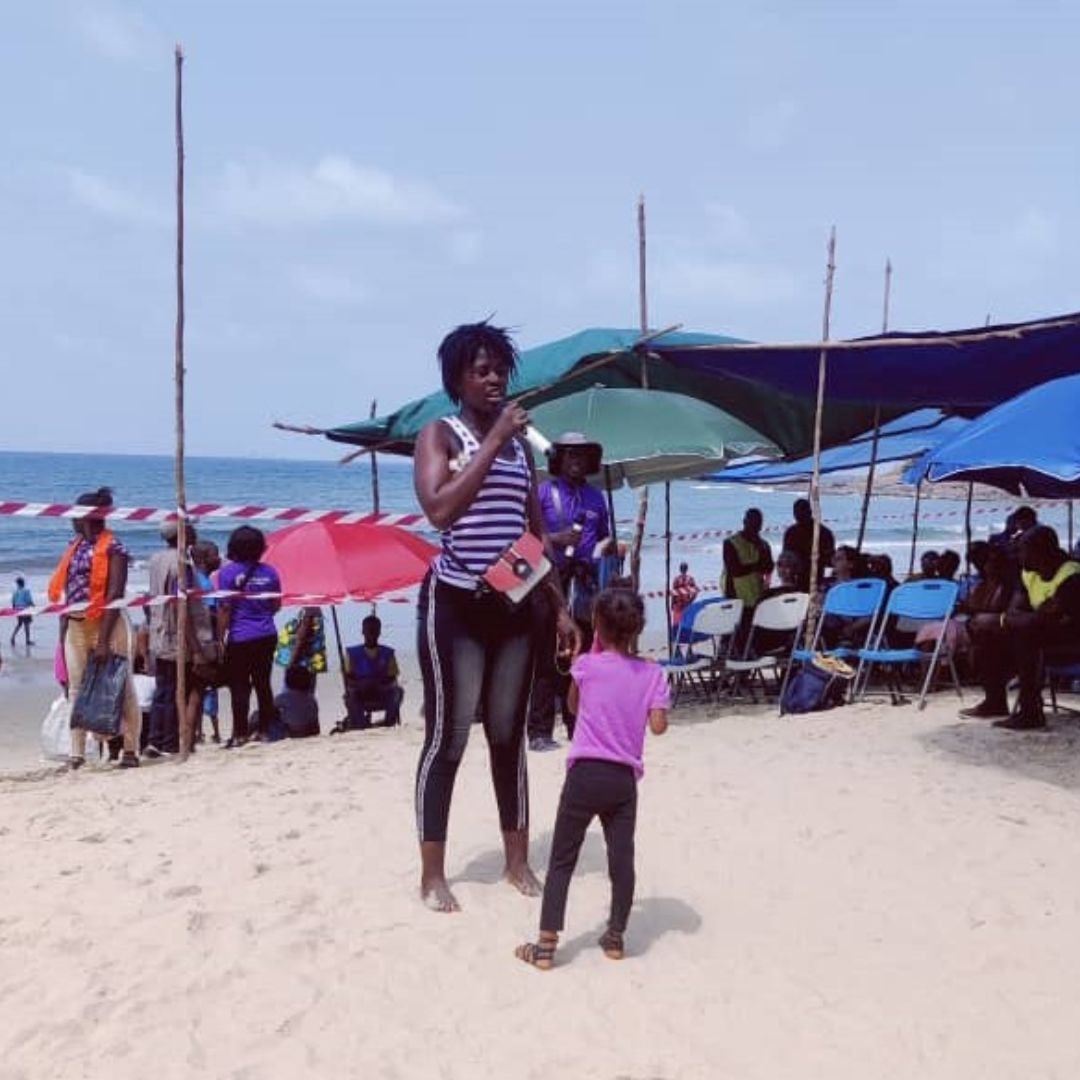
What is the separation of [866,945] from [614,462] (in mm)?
3892

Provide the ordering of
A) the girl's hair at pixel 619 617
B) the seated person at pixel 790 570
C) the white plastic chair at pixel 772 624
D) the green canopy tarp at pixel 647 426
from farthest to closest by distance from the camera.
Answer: the seated person at pixel 790 570, the white plastic chair at pixel 772 624, the green canopy tarp at pixel 647 426, the girl's hair at pixel 619 617

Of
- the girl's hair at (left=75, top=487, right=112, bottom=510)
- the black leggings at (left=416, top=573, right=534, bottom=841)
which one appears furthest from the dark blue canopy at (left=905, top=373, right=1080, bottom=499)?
the girl's hair at (left=75, top=487, right=112, bottom=510)

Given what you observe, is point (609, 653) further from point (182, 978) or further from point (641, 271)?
point (641, 271)

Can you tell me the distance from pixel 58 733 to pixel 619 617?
202 inches

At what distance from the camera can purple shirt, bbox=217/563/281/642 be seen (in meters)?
7.68

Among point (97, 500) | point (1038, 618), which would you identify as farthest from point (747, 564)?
point (97, 500)

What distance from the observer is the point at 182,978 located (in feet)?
11.0

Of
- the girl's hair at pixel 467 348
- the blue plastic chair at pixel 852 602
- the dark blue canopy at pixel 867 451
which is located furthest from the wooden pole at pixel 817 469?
the girl's hair at pixel 467 348

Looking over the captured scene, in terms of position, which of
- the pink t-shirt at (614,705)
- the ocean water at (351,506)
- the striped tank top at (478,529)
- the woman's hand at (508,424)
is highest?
the woman's hand at (508,424)

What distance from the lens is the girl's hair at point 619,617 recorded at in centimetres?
355

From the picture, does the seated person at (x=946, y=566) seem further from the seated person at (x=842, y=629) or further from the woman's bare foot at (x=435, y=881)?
Answer: the woman's bare foot at (x=435, y=881)

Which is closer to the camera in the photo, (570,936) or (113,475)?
(570,936)

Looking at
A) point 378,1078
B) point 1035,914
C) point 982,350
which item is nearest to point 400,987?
point 378,1078

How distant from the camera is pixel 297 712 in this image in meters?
8.27
